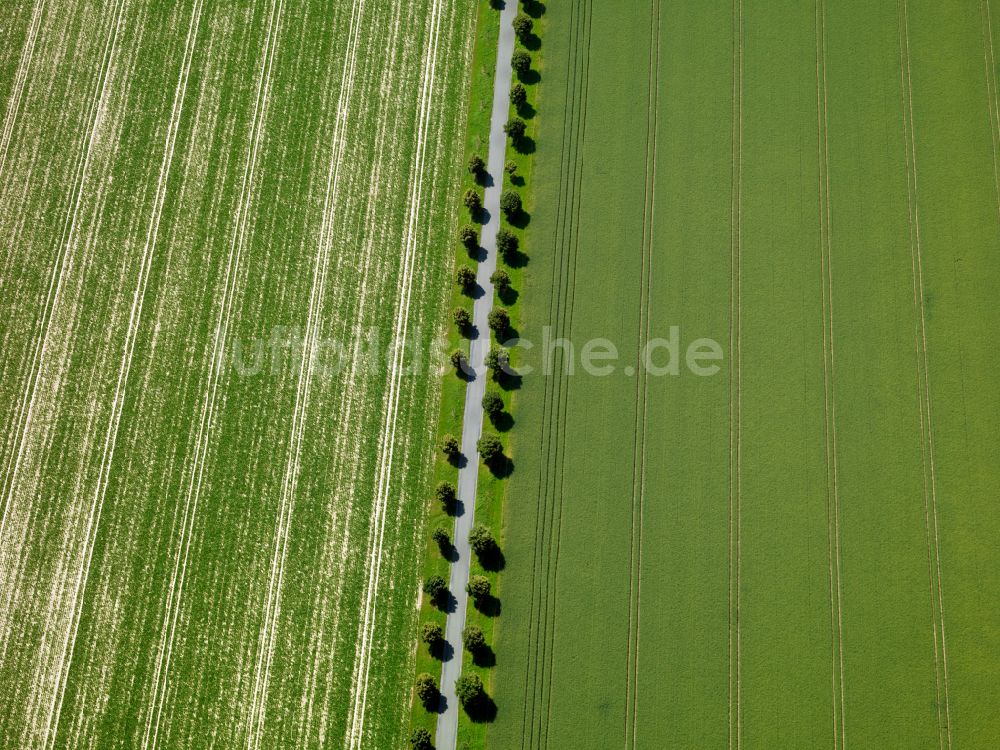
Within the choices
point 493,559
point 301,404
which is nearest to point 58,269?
point 301,404

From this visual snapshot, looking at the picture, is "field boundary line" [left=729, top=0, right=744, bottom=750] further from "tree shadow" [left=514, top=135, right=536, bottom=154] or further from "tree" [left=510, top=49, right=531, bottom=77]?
"tree" [left=510, top=49, right=531, bottom=77]

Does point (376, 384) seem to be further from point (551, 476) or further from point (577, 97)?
point (577, 97)

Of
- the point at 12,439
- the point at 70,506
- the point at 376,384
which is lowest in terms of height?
the point at 70,506

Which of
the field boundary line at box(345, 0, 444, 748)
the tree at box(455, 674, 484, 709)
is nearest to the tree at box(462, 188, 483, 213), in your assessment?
the field boundary line at box(345, 0, 444, 748)

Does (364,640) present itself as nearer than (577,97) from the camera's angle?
Yes

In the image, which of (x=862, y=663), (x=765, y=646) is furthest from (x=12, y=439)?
(x=862, y=663)

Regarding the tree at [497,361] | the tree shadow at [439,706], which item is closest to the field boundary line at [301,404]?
the tree shadow at [439,706]
